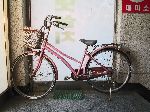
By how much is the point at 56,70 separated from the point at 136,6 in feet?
8.76

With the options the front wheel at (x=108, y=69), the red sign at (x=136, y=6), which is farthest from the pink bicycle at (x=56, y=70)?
the red sign at (x=136, y=6)

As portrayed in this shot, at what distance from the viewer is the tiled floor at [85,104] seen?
6227 millimetres

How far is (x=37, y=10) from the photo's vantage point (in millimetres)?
7293

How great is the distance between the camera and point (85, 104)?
6543mm

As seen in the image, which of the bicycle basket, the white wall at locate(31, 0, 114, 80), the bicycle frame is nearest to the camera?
the bicycle basket

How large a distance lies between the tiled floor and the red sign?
224 cm

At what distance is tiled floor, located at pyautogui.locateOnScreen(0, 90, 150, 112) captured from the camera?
6.23 m

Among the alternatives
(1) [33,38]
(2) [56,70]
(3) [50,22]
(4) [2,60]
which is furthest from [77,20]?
(4) [2,60]

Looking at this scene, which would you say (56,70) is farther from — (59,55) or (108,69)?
(108,69)

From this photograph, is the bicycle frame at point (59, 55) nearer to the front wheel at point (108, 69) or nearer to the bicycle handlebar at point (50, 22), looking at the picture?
the front wheel at point (108, 69)

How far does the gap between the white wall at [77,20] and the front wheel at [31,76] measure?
2.37 ft

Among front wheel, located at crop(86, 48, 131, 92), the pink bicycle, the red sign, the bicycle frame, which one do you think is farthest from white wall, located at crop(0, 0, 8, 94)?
the red sign

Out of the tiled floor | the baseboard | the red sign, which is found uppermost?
the red sign

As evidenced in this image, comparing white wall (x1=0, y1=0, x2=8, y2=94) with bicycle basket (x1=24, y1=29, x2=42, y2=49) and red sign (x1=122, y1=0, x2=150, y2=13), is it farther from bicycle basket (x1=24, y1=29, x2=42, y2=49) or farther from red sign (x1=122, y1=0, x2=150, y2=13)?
red sign (x1=122, y1=0, x2=150, y2=13)
